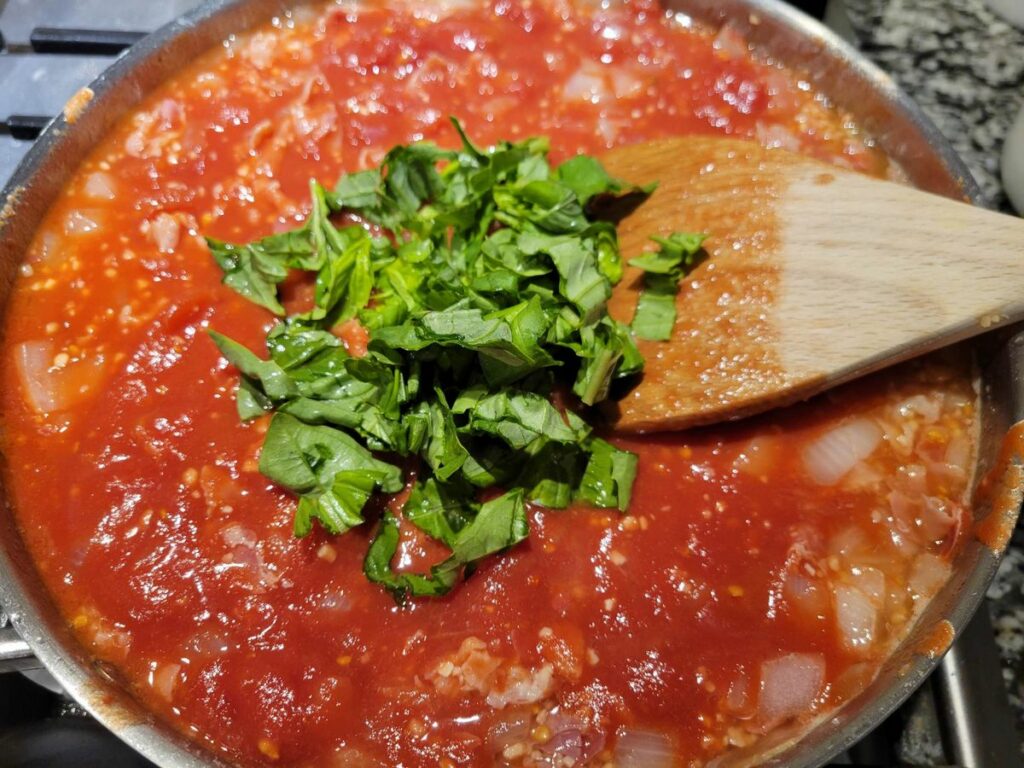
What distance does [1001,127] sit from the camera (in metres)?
3.31

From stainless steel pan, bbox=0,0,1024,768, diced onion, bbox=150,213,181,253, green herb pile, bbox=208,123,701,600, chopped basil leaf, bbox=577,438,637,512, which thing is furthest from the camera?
diced onion, bbox=150,213,181,253

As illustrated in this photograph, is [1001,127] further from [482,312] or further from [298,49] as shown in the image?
[298,49]

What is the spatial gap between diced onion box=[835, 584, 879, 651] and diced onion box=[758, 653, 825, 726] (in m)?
0.10

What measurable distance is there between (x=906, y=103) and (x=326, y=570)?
2.33 metres

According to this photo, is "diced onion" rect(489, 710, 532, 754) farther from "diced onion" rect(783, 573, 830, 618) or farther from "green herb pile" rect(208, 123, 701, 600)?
"diced onion" rect(783, 573, 830, 618)

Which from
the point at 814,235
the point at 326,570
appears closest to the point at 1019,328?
the point at 814,235

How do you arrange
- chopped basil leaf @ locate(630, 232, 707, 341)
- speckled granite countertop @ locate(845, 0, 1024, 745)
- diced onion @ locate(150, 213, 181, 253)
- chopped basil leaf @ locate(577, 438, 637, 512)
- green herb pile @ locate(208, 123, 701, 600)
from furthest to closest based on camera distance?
speckled granite countertop @ locate(845, 0, 1024, 745) → diced onion @ locate(150, 213, 181, 253) → chopped basil leaf @ locate(630, 232, 707, 341) → chopped basil leaf @ locate(577, 438, 637, 512) → green herb pile @ locate(208, 123, 701, 600)

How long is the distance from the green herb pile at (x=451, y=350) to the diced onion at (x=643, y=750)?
1.76 feet

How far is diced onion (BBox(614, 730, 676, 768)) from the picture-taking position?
1813 millimetres

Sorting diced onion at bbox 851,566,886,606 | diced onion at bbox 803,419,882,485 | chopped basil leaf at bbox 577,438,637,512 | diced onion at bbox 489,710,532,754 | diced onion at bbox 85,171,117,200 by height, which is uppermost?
diced onion at bbox 85,171,117,200

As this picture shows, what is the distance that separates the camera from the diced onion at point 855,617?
196 cm

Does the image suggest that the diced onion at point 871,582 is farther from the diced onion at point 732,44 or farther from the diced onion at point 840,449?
the diced onion at point 732,44

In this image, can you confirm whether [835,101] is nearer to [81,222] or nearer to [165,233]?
[165,233]

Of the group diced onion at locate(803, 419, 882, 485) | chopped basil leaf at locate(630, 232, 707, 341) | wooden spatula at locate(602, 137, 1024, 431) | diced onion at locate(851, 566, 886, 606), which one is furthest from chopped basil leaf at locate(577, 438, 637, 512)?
diced onion at locate(851, 566, 886, 606)
